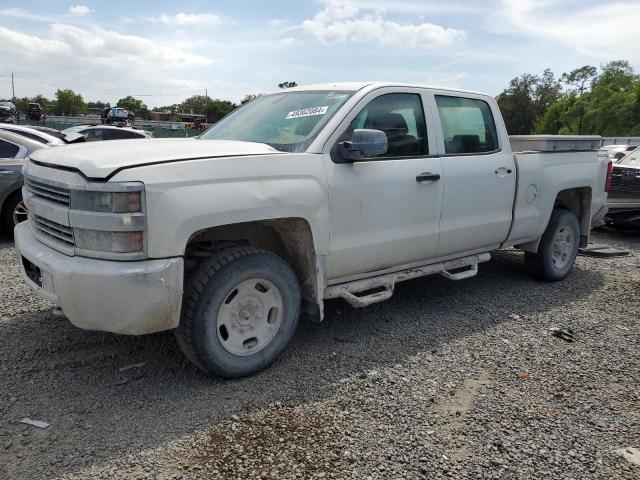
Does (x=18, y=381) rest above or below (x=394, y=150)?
below

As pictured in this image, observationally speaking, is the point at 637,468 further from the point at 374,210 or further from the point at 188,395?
the point at 188,395

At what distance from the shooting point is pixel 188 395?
3.24 m

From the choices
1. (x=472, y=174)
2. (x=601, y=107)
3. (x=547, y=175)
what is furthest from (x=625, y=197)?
(x=601, y=107)

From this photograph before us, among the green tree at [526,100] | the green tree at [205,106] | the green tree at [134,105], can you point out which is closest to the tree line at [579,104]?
the green tree at [526,100]

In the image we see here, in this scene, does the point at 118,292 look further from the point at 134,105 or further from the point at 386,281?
the point at 134,105

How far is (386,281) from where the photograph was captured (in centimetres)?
414

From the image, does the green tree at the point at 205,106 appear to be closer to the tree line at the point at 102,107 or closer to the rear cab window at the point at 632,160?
the tree line at the point at 102,107

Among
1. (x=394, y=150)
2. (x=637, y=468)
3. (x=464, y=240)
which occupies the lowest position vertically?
(x=637, y=468)

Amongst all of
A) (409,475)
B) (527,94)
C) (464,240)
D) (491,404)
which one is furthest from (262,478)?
(527,94)

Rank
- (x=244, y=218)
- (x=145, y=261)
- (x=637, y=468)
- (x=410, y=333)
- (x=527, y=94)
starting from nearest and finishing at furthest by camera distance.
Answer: (x=637, y=468) → (x=145, y=261) → (x=244, y=218) → (x=410, y=333) → (x=527, y=94)

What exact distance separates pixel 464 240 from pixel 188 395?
2672 mm

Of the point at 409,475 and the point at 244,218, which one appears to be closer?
Answer: the point at 409,475

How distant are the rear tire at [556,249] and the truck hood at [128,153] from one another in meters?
3.43

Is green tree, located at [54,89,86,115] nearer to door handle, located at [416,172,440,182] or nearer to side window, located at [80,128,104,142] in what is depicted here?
side window, located at [80,128,104,142]
